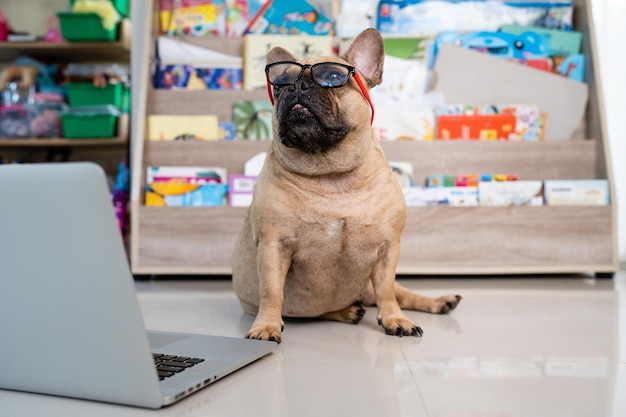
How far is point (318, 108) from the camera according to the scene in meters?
1.47

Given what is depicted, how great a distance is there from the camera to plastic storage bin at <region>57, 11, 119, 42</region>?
11.3 ft

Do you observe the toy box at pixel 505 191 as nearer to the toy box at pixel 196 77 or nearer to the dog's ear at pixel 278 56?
the toy box at pixel 196 77

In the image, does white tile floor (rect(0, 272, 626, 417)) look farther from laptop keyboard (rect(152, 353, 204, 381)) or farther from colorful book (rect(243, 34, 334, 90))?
colorful book (rect(243, 34, 334, 90))

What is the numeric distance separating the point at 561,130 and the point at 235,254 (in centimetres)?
179

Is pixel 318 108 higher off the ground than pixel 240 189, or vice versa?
pixel 318 108

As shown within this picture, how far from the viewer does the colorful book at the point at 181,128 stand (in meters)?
2.84

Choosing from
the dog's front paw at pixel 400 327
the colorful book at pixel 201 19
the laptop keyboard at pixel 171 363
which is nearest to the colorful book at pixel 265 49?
the colorful book at pixel 201 19

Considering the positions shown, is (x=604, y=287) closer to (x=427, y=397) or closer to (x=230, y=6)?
(x=427, y=397)

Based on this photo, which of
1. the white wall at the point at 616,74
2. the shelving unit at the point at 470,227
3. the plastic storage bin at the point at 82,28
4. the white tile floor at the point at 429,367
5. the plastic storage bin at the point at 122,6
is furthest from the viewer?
the plastic storage bin at the point at 122,6

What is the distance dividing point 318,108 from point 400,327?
564 millimetres

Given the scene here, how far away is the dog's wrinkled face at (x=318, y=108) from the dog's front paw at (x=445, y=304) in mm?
618

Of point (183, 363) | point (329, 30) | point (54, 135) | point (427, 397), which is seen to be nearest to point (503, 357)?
point (427, 397)

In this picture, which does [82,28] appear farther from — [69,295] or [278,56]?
[69,295]

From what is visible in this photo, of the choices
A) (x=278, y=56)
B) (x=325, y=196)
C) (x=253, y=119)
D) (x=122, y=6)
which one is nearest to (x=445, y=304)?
(x=325, y=196)
